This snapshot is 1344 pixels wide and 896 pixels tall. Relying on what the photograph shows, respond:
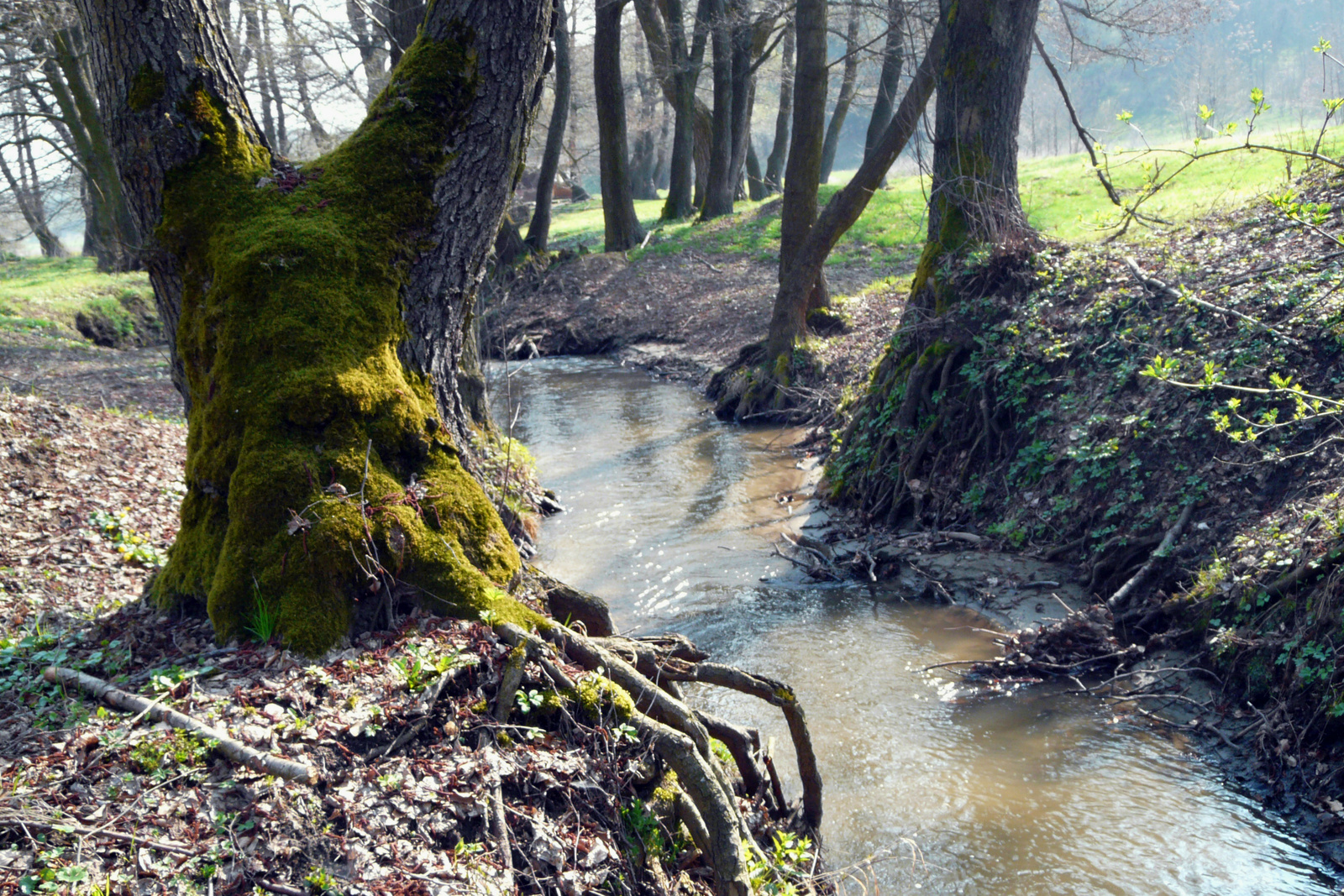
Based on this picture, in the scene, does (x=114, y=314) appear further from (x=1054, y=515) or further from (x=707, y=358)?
(x=1054, y=515)

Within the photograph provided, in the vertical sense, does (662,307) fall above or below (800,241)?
below

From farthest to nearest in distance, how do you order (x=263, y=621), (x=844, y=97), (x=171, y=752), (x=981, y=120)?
(x=844, y=97) < (x=981, y=120) < (x=263, y=621) < (x=171, y=752)

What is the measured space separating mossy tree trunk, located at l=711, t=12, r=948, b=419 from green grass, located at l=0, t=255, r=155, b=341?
1289 cm

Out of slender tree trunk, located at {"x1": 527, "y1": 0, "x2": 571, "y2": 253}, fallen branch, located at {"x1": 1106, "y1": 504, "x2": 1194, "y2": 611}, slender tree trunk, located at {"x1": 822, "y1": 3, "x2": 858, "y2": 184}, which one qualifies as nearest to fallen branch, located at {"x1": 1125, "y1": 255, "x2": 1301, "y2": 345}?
fallen branch, located at {"x1": 1106, "y1": 504, "x2": 1194, "y2": 611}

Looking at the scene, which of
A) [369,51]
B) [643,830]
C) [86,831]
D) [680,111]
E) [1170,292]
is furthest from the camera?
[680,111]

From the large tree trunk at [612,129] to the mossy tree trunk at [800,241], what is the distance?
9.92 metres

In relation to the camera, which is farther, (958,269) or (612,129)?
(612,129)

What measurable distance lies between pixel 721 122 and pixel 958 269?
62.4ft

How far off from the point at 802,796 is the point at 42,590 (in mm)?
4895

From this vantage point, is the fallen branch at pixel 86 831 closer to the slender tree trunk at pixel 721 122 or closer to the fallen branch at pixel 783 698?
the fallen branch at pixel 783 698

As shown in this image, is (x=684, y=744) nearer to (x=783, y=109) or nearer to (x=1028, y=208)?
(x=1028, y=208)

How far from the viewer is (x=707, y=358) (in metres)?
17.1

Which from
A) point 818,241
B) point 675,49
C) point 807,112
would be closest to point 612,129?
point 675,49

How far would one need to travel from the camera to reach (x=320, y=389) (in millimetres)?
4219
